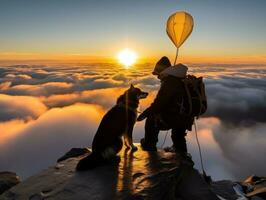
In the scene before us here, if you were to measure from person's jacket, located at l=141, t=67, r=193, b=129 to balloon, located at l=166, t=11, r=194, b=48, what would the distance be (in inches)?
109

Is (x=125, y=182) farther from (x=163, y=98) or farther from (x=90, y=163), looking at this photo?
(x=163, y=98)

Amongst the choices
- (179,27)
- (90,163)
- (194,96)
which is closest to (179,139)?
(194,96)

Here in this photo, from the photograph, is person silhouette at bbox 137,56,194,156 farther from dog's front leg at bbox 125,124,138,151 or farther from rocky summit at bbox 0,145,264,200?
rocky summit at bbox 0,145,264,200

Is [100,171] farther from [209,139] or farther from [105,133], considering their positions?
[209,139]

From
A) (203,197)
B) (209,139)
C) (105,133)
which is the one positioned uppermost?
(105,133)

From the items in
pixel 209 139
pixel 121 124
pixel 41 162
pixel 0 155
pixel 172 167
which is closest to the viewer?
pixel 172 167

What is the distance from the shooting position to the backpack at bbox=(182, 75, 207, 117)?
294 inches

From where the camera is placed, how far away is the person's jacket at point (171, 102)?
24.4 ft

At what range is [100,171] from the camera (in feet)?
23.3

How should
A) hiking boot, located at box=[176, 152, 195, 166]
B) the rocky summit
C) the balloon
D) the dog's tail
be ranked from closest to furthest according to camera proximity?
1. the rocky summit
2. the dog's tail
3. hiking boot, located at box=[176, 152, 195, 166]
4. the balloon

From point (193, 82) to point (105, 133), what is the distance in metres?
2.55

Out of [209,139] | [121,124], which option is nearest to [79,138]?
[209,139]

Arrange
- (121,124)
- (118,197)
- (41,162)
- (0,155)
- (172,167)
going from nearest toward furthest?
(118,197), (172,167), (121,124), (41,162), (0,155)

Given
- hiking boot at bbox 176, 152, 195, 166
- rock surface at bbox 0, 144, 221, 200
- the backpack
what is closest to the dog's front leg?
rock surface at bbox 0, 144, 221, 200
